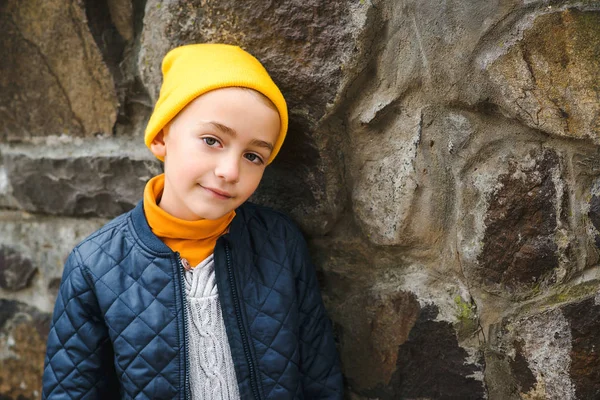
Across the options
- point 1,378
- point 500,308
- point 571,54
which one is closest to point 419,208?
point 500,308

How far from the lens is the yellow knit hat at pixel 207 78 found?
3.24 ft

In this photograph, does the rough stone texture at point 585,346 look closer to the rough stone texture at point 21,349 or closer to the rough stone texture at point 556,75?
the rough stone texture at point 556,75

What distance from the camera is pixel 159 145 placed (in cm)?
108

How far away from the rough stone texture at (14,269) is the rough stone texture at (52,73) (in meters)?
0.33

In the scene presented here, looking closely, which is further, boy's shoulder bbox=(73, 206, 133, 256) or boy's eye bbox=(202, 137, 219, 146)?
boy's shoulder bbox=(73, 206, 133, 256)

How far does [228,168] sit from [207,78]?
161 mm

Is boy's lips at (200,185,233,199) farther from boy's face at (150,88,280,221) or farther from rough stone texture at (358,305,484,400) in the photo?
rough stone texture at (358,305,484,400)

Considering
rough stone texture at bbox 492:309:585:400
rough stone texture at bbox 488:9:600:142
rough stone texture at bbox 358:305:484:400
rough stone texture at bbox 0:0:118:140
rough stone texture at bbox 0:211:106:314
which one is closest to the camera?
rough stone texture at bbox 488:9:600:142

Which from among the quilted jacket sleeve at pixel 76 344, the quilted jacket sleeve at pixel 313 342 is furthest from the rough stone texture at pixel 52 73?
the quilted jacket sleeve at pixel 313 342

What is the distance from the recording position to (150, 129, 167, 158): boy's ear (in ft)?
3.55

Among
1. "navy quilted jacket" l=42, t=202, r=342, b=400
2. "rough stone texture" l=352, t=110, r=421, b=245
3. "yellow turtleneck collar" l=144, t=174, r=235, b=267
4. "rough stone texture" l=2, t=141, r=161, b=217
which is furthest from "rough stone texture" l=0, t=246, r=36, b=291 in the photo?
"rough stone texture" l=352, t=110, r=421, b=245

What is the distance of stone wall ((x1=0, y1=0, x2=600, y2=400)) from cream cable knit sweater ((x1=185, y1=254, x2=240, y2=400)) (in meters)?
0.27

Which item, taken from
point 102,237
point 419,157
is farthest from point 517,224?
point 102,237

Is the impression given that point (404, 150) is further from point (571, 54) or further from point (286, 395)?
point (286, 395)
